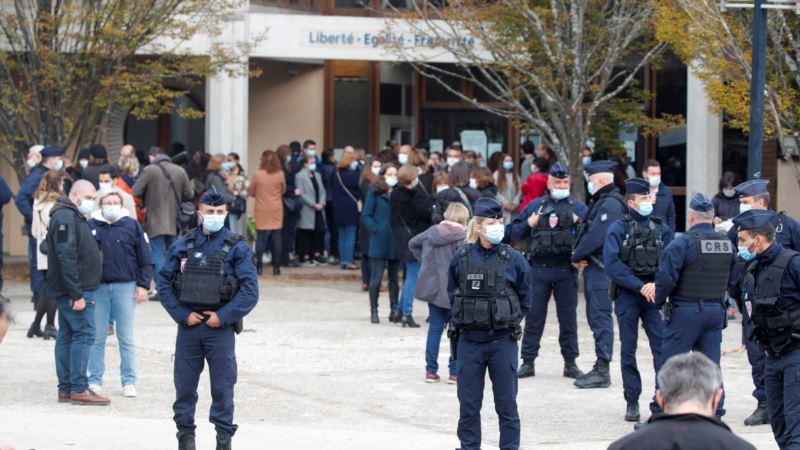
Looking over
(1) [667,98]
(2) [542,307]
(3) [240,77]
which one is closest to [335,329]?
(2) [542,307]

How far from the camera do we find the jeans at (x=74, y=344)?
35.4ft

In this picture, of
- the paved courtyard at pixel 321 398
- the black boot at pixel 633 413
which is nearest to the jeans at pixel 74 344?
the paved courtyard at pixel 321 398

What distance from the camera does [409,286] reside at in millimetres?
15242

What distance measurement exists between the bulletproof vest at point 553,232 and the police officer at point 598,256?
191 millimetres

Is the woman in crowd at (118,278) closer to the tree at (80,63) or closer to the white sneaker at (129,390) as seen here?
the white sneaker at (129,390)

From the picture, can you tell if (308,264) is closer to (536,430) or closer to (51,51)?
(51,51)

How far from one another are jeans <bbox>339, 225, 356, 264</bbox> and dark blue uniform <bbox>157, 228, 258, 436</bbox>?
11718mm

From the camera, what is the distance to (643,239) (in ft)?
34.0

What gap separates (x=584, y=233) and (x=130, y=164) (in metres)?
8.00

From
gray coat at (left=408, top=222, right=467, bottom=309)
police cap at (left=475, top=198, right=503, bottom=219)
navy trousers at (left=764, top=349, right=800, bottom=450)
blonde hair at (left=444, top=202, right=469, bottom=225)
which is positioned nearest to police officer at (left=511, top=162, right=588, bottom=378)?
blonde hair at (left=444, top=202, right=469, bottom=225)

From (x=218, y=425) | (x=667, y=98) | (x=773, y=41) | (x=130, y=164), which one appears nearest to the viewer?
(x=218, y=425)

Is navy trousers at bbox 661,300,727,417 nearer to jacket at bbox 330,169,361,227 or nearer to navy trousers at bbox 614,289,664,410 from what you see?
navy trousers at bbox 614,289,664,410

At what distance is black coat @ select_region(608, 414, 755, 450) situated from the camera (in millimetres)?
4555

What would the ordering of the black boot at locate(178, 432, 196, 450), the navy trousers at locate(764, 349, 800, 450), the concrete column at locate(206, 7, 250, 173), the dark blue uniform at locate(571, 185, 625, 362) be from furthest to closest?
the concrete column at locate(206, 7, 250, 173), the dark blue uniform at locate(571, 185, 625, 362), the black boot at locate(178, 432, 196, 450), the navy trousers at locate(764, 349, 800, 450)
